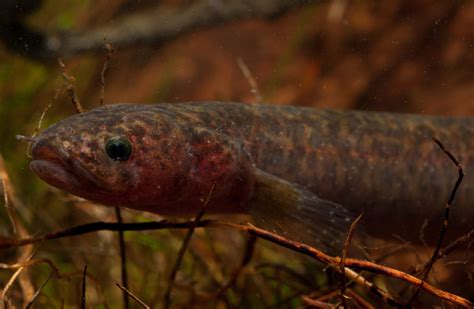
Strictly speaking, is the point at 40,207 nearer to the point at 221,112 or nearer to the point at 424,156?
the point at 221,112

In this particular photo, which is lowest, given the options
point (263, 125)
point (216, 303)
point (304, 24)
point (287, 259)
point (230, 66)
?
point (216, 303)

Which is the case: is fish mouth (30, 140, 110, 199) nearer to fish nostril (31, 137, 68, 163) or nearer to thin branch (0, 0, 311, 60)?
fish nostril (31, 137, 68, 163)

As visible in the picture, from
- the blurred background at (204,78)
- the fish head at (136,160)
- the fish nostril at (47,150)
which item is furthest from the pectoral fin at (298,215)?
the fish nostril at (47,150)

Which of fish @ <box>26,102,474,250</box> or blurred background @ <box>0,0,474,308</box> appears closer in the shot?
fish @ <box>26,102,474,250</box>

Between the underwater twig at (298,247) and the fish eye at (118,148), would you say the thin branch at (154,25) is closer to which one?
the fish eye at (118,148)

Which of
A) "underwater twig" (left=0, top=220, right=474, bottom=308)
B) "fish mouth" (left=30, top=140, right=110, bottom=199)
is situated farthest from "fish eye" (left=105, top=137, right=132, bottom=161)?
"underwater twig" (left=0, top=220, right=474, bottom=308)

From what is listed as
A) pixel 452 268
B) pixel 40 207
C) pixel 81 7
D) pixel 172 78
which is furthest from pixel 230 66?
pixel 452 268
